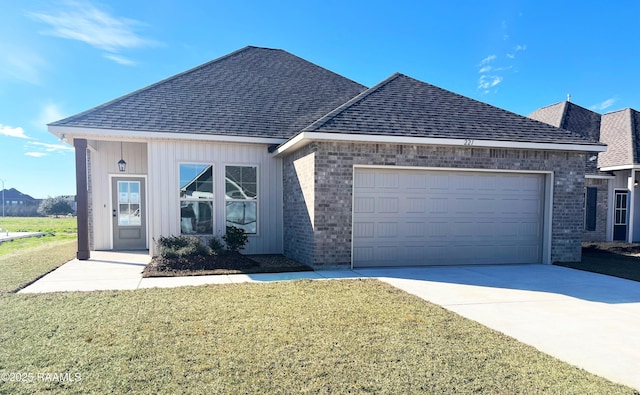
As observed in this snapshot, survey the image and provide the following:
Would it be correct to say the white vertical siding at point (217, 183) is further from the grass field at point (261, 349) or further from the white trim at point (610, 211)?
the white trim at point (610, 211)

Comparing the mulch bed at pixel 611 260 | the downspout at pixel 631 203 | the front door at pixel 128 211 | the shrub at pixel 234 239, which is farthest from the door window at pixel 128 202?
the downspout at pixel 631 203

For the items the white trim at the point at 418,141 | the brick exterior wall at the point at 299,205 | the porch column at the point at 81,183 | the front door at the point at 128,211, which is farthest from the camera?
the front door at the point at 128,211

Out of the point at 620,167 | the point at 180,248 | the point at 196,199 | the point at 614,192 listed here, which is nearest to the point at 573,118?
the point at 620,167

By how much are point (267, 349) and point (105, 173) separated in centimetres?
995

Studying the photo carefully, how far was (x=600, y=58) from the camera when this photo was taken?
1773 cm

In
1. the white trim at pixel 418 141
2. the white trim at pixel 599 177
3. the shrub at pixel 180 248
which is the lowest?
the shrub at pixel 180 248

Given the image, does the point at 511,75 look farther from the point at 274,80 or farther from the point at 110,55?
the point at 110,55

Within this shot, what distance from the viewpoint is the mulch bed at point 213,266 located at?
7.74 meters

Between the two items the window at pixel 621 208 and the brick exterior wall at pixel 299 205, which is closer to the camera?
the brick exterior wall at pixel 299 205

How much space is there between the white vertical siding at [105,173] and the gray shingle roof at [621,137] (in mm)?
17085

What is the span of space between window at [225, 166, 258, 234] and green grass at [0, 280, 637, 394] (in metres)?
4.71

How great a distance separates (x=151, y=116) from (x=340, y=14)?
7.16m

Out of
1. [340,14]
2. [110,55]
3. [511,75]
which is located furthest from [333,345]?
[511,75]

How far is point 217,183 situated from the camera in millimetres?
9898
